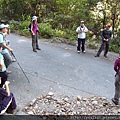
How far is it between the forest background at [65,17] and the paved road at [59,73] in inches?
82.6

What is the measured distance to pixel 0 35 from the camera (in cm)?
610

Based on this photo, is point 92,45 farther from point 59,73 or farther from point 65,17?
point 59,73

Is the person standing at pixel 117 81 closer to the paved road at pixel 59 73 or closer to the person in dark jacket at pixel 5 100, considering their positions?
the paved road at pixel 59 73

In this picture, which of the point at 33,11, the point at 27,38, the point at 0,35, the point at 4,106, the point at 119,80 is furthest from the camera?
the point at 33,11

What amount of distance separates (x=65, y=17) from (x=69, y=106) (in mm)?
9350

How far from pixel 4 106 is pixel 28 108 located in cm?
71

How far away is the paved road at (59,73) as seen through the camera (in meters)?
6.39

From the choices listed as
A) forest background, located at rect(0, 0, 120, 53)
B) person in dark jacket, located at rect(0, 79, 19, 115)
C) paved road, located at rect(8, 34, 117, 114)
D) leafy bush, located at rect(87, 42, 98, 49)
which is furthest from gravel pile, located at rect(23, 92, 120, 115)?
forest background, located at rect(0, 0, 120, 53)

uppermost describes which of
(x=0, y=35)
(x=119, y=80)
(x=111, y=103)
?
(x=0, y=35)

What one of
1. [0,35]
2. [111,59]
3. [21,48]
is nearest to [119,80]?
[0,35]

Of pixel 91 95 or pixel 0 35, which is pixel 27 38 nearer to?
pixel 0 35

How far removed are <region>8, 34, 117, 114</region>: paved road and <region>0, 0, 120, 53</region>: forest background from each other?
210 centimetres

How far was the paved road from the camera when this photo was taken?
251 inches

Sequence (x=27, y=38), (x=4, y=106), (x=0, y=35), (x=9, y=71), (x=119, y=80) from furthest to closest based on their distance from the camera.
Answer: (x=27, y=38), (x=9, y=71), (x=0, y=35), (x=119, y=80), (x=4, y=106)
